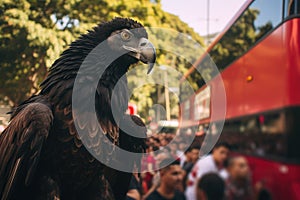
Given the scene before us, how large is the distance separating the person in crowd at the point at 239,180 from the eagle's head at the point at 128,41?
14.5 feet

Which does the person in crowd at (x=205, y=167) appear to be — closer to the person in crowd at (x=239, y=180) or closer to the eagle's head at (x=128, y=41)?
the person in crowd at (x=239, y=180)

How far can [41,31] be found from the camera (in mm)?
11867

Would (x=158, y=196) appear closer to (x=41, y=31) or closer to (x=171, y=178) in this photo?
(x=171, y=178)

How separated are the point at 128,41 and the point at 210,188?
2055 mm

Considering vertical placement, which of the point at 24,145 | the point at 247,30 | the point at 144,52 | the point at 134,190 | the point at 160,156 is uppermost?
the point at 247,30

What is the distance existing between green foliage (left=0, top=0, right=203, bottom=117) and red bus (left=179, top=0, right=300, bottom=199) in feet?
7.77

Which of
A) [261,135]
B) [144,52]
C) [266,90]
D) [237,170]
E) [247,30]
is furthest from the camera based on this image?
[247,30]

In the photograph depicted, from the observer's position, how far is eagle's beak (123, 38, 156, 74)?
12.1ft

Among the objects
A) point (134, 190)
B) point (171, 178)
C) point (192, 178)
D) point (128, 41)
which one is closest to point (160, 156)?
point (192, 178)

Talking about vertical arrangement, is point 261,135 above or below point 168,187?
above

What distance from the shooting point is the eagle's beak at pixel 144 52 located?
3.68 metres

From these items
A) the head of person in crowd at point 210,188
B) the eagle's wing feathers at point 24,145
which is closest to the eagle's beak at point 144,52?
the eagle's wing feathers at point 24,145

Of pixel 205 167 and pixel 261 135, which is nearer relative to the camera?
pixel 205 167

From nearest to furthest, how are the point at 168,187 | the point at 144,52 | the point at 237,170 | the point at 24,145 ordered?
the point at 24,145 < the point at 144,52 < the point at 168,187 < the point at 237,170
